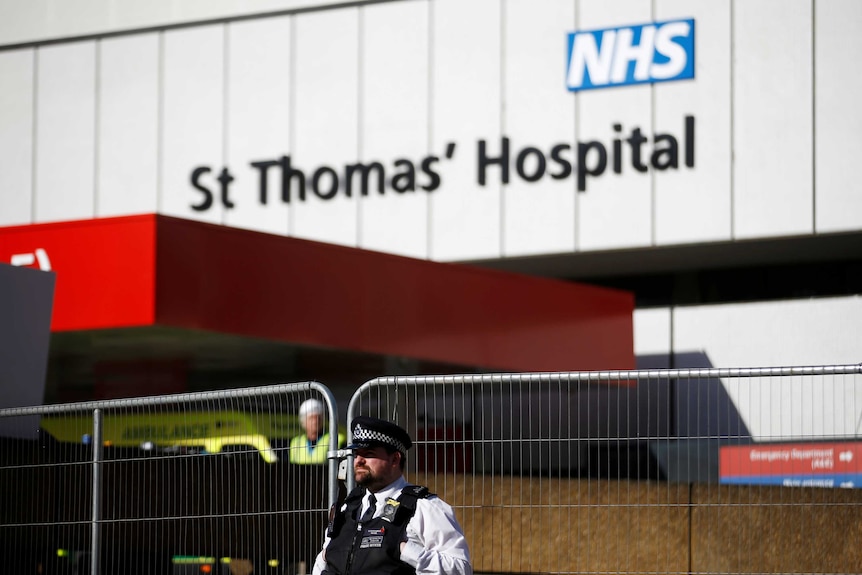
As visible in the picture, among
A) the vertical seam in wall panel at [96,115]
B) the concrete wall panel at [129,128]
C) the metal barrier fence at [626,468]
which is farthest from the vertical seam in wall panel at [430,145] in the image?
the metal barrier fence at [626,468]

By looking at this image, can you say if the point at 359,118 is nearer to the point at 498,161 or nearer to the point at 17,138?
the point at 498,161

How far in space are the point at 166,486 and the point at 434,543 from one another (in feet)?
9.21

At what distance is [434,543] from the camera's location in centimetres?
627

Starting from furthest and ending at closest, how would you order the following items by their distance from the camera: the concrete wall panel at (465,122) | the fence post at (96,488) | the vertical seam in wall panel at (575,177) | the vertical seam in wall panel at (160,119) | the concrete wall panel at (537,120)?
the vertical seam in wall panel at (160,119)
the concrete wall panel at (465,122)
the concrete wall panel at (537,120)
the vertical seam in wall panel at (575,177)
the fence post at (96,488)

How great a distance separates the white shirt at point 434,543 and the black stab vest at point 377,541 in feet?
0.12

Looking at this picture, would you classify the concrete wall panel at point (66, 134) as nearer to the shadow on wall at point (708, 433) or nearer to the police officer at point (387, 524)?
the shadow on wall at point (708, 433)

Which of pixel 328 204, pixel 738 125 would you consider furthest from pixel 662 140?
pixel 328 204

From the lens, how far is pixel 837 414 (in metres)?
7.78

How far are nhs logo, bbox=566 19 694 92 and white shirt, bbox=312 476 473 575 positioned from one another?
54.4 feet

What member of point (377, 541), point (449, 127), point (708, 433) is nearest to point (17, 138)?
point (449, 127)

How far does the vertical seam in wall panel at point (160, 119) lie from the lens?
25.2 metres

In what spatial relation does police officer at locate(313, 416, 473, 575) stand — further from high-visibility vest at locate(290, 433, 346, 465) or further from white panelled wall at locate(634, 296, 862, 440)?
white panelled wall at locate(634, 296, 862, 440)

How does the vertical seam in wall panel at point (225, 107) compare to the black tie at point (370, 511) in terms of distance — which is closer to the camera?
the black tie at point (370, 511)

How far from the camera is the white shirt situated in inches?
244
